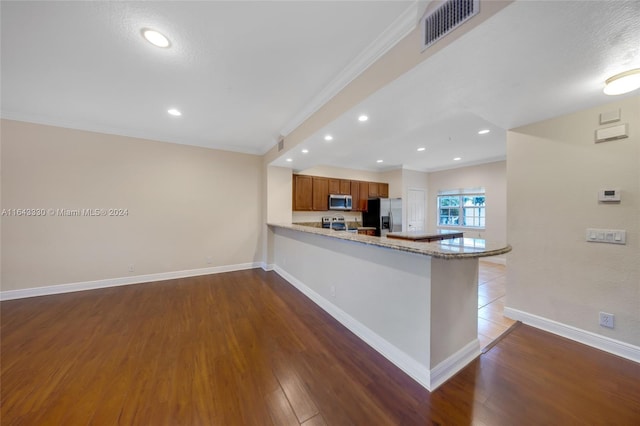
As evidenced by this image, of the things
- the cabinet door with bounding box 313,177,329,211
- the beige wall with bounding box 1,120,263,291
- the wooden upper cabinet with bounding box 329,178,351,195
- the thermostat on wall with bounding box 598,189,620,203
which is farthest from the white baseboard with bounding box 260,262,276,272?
the thermostat on wall with bounding box 598,189,620,203

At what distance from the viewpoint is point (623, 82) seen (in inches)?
60.6

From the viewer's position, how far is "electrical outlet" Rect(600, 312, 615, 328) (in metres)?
1.98

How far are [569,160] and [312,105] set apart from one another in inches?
112

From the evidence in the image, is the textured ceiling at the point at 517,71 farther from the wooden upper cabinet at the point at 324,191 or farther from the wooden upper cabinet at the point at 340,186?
the wooden upper cabinet at the point at 340,186

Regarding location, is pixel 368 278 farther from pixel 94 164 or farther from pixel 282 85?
pixel 94 164

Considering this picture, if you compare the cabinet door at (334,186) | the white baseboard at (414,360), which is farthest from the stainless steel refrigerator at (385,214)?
the white baseboard at (414,360)

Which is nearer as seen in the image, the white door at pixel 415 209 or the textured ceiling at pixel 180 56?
the textured ceiling at pixel 180 56

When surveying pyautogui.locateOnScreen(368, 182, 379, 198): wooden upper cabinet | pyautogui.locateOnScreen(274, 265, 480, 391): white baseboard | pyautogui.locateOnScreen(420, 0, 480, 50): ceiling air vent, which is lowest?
pyautogui.locateOnScreen(274, 265, 480, 391): white baseboard

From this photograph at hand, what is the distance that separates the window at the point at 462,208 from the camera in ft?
19.0

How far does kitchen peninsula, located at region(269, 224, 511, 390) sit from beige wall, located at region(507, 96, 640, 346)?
1.19 metres

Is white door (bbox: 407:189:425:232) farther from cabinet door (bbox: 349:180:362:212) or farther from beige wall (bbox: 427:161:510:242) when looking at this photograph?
cabinet door (bbox: 349:180:362:212)

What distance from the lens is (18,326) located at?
2365mm

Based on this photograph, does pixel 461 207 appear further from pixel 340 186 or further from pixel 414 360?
pixel 414 360

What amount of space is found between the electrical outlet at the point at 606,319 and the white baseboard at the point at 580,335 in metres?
0.12
